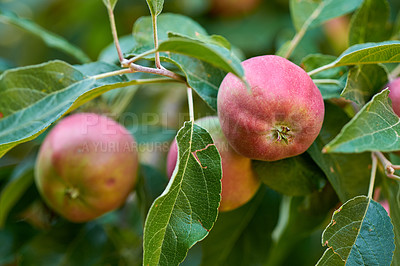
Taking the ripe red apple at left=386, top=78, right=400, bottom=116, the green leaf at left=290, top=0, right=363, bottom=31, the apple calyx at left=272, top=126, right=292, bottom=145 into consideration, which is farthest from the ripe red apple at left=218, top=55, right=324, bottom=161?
the green leaf at left=290, top=0, right=363, bottom=31

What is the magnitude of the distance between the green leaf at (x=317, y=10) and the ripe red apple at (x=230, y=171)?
0.45 m

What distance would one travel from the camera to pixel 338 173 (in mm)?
879

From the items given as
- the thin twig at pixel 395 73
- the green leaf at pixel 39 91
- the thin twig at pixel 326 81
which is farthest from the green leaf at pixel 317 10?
the green leaf at pixel 39 91

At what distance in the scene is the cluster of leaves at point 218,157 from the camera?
0.72 m

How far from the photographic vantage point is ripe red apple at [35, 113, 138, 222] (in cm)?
108

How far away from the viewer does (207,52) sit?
2.03 ft

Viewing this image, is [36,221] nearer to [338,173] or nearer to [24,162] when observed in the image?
[24,162]

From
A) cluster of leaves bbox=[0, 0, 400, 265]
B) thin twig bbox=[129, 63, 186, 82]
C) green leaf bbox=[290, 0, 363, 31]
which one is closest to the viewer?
cluster of leaves bbox=[0, 0, 400, 265]

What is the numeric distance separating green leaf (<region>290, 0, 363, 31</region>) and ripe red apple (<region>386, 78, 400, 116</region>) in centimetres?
33

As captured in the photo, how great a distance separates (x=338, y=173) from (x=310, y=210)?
21cm

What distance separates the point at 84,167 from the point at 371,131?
0.72 meters

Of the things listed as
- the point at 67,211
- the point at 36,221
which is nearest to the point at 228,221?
the point at 67,211

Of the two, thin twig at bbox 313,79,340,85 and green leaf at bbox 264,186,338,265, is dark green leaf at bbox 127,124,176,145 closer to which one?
green leaf at bbox 264,186,338,265

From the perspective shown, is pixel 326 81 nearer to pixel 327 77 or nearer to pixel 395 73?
pixel 327 77
